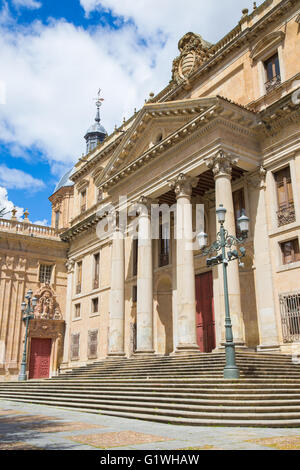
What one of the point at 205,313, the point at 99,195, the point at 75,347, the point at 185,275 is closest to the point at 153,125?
the point at 185,275

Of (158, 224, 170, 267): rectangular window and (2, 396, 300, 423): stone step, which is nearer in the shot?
(2, 396, 300, 423): stone step

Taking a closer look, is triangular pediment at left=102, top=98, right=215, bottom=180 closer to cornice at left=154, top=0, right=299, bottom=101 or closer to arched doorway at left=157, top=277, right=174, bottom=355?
cornice at left=154, top=0, right=299, bottom=101

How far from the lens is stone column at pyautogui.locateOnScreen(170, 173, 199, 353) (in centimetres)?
1803

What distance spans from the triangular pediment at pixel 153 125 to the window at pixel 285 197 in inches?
176

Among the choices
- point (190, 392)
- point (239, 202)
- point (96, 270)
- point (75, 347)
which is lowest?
point (190, 392)

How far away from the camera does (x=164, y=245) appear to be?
2656 cm

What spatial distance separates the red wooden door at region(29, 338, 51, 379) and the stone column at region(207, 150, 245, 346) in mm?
20333

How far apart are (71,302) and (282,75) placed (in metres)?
23.4

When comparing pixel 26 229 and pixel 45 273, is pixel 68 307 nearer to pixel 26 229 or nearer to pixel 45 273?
pixel 45 273

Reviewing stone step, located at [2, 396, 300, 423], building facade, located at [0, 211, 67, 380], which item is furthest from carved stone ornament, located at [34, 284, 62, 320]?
stone step, located at [2, 396, 300, 423]

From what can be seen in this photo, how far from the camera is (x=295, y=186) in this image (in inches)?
730

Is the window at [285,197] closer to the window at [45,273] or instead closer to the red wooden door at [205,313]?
the red wooden door at [205,313]

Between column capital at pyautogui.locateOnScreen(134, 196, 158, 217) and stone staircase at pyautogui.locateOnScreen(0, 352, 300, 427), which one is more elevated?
column capital at pyautogui.locateOnScreen(134, 196, 158, 217)

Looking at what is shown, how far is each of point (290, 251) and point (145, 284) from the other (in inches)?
283
